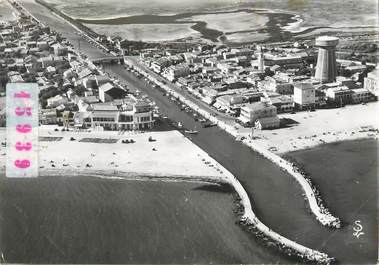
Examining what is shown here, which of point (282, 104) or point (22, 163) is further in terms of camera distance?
point (282, 104)

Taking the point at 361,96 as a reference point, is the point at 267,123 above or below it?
below

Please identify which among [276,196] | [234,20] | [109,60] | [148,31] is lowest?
[276,196]

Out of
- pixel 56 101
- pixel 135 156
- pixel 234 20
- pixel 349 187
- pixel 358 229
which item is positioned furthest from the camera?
pixel 234 20

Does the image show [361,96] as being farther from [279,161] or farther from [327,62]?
[279,161]

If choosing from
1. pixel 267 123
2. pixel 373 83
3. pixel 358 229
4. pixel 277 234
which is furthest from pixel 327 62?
pixel 277 234

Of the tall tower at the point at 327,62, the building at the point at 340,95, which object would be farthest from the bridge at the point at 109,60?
the building at the point at 340,95

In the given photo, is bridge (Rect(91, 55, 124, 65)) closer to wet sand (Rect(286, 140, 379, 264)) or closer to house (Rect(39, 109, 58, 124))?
house (Rect(39, 109, 58, 124))
